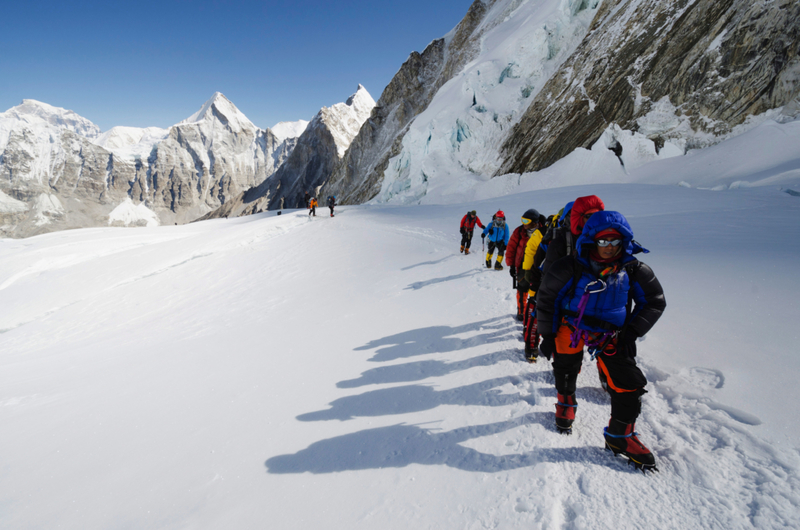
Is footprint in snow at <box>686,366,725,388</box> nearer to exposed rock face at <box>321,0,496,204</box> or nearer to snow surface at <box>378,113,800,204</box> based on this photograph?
snow surface at <box>378,113,800,204</box>

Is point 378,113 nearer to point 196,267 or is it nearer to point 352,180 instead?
point 352,180

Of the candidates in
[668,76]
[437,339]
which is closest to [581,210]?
[437,339]

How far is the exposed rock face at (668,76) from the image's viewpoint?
49.4 feet

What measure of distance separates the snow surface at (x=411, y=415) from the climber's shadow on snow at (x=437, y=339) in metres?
0.03

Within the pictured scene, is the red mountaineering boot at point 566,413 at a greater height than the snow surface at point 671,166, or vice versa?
the snow surface at point 671,166

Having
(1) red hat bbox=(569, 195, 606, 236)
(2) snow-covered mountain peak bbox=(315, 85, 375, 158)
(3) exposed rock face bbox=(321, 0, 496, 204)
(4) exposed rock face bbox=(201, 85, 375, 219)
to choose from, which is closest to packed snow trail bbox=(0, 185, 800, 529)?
(1) red hat bbox=(569, 195, 606, 236)

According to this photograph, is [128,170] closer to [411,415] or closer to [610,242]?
[411,415]

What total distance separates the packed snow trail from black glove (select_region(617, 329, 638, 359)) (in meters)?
0.80

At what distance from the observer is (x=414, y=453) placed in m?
2.68

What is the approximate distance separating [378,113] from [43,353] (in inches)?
2309

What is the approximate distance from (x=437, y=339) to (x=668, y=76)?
23.4 meters

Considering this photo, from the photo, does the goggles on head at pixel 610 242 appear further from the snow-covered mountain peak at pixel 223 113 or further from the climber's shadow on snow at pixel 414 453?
the snow-covered mountain peak at pixel 223 113

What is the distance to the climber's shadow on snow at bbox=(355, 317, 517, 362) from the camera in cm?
437

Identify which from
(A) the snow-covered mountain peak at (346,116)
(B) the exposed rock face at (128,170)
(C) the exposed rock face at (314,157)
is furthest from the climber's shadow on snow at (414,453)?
(B) the exposed rock face at (128,170)
